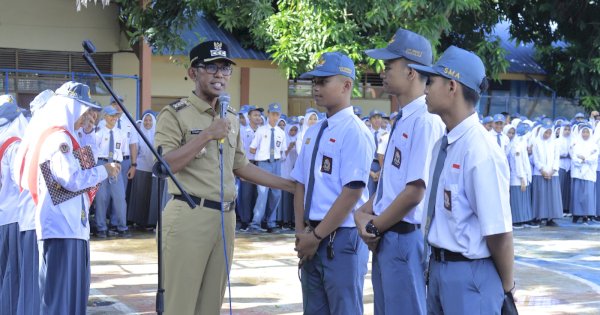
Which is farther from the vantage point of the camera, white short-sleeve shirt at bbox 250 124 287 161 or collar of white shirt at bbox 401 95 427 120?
white short-sleeve shirt at bbox 250 124 287 161

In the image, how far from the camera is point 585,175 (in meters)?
18.9

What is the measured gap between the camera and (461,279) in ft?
13.7

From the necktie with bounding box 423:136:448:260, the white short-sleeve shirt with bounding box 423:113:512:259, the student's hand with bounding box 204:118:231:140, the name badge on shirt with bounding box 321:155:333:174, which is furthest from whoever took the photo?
the name badge on shirt with bounding box 321:155:333:174

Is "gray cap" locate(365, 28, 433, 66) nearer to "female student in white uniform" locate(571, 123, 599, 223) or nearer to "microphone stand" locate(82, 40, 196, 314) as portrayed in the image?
"microphone stand" locate(82, 40, 196, 314)

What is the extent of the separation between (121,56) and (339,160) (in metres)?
15.8

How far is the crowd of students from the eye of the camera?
1620 cm

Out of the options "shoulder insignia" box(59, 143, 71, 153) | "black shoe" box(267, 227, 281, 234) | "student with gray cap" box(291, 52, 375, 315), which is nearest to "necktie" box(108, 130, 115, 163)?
"black shoe" box(267, 227, 281, 234)

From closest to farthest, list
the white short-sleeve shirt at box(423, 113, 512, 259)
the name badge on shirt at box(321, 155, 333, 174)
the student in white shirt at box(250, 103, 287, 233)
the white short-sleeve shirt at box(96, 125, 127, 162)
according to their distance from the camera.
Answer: the white short-sleeve shirt at box(423, 113, 512, 259), the name badge on shirt at box(321, 155, 333, 174), the white short-sleeve shirt at box(96, 125, 127, 162), the student in white shirt at box(250, 103, 287, 233)

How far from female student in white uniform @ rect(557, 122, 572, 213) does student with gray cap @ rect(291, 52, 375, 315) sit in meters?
14.9

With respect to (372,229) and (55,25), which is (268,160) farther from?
(372,229)

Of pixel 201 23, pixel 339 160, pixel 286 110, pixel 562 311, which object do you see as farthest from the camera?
pixel 286 110

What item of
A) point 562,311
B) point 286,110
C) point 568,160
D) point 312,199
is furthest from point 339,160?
point 286,110

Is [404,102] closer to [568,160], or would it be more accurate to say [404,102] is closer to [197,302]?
[197,302]

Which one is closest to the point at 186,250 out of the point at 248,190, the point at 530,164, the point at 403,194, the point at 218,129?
the point at 218,129
